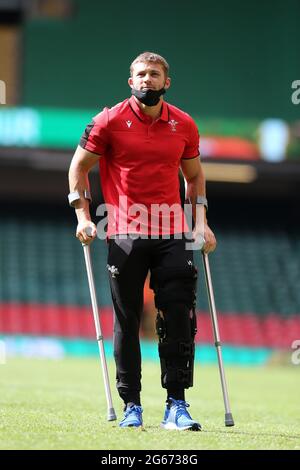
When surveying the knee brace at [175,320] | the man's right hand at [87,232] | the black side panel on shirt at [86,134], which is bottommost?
the knee brace at [175,320]

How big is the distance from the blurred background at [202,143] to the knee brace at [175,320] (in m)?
16.8

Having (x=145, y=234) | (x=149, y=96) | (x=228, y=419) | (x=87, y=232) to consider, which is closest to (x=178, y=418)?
(x=228, y=419)

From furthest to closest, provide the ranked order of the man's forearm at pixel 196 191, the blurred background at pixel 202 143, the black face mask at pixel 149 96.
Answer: the blurred background at pixel 202 143, the man's forearm at pixel 196 191, the black face mask at pixel 149 96

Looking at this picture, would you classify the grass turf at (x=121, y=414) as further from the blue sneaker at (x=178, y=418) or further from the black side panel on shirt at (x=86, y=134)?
the black side panel on shirt at (x=86, y=134)

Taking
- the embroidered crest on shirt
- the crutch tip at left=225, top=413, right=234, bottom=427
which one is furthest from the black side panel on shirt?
the crutch tip at left=225, top=413, right=234, bottom=427

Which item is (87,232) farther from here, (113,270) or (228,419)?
(228,419)

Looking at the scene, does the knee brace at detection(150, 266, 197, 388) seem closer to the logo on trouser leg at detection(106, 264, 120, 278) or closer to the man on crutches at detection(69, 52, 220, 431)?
the man on crutches at detection(69, 52, 220, 431)

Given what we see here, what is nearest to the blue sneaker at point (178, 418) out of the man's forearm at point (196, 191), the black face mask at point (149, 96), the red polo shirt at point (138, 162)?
the red polo shirt at point (138, 162)

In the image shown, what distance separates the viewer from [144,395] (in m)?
9.70

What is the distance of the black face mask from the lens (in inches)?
237

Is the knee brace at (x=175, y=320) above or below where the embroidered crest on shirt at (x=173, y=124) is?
below

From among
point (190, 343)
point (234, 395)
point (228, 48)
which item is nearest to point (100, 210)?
point (190, 343)

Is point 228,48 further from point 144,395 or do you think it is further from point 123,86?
point 144,395

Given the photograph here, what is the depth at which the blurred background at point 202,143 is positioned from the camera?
2347cm
